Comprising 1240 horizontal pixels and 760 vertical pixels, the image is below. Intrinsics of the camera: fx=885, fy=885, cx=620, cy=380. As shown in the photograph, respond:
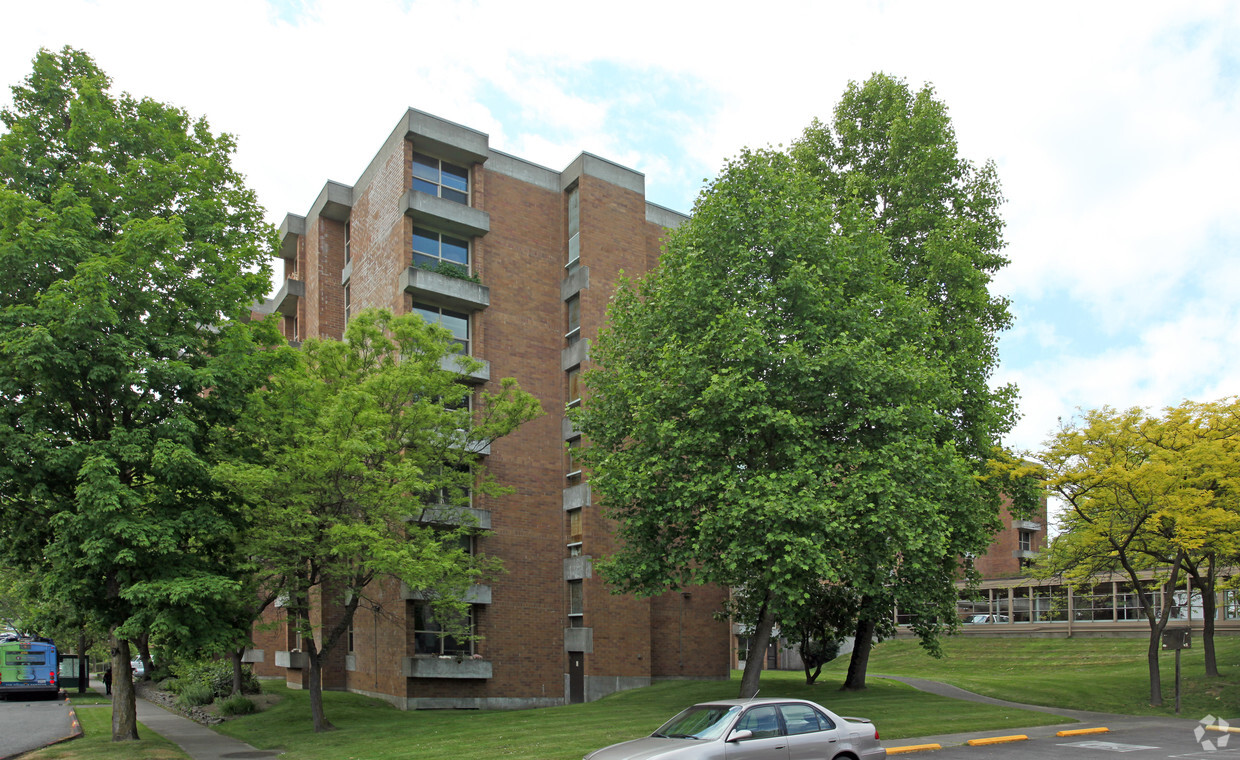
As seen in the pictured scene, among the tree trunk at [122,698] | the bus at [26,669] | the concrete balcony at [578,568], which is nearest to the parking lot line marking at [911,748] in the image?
the concrete balcony at [578,568]

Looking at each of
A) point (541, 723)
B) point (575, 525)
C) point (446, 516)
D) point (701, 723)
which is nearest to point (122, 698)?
point (446, 516)

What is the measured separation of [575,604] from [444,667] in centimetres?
516

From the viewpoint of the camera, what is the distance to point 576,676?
30688mm

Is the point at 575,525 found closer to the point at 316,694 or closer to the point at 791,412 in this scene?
the point at 316,694

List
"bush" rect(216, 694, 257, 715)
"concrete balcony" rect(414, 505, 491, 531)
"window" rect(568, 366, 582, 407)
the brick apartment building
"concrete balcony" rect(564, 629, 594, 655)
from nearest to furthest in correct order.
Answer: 1. "concrete balcony" rect(414, 505, 491, 531)
2. "bush" rect(216, 694, 257, 715)
3. the brick apartment building
4. "concrete balcony" rect(564, 629, 594, 655)
5. "window" rect(568, 366, 582, 407)

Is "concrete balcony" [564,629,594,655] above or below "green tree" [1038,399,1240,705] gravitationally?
below

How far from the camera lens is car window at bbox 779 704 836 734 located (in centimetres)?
1224

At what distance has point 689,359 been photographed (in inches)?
760

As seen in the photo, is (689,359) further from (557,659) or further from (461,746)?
(557,659)

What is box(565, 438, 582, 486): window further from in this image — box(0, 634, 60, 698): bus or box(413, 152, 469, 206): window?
box(0, 634, 60, 698): bus

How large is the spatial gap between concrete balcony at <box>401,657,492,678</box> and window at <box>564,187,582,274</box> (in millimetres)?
14381

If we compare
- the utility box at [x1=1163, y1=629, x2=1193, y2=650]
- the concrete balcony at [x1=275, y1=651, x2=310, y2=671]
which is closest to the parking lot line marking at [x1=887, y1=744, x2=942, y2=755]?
the utility box at [x1=1163, y1=629, x2=1193, y2=650]

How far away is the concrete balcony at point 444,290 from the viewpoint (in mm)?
29969

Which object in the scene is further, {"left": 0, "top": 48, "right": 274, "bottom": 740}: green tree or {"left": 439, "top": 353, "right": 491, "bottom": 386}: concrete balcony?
{"left": 439, "top": 353, "right": 491, "bottom": 386}: concrete balcony
